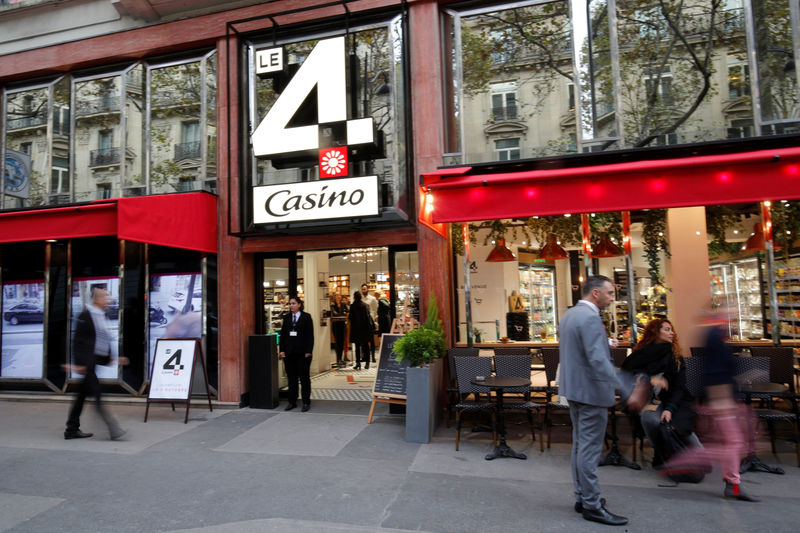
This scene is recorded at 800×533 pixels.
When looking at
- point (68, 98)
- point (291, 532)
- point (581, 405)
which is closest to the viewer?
point (291, 532)

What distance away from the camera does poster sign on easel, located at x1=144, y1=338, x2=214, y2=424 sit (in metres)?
7.55

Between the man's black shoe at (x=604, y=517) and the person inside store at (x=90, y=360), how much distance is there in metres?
5.77

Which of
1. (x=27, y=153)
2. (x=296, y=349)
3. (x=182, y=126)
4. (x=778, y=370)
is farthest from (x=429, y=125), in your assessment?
(x=27, y=153)

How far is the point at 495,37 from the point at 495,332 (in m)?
4.87

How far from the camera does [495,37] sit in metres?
7.95

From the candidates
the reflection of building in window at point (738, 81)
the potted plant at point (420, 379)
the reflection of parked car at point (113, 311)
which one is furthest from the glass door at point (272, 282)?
the reflection of building in window at point (738, 81)

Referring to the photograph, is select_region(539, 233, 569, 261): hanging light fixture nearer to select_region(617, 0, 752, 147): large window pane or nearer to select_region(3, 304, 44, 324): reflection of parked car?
select_region(617, 0, 752, 147): large window pane

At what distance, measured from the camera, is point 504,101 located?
790 centimetres

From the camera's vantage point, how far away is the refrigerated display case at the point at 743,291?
7879 millimetres

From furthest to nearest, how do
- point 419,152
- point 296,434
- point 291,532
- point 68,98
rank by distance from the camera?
point 68,98 < point 419,152 < point 296,434 < point 291,532

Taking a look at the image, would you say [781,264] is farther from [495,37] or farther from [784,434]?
[495,37]

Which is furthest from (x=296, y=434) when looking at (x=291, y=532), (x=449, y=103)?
(x=449, y=103)

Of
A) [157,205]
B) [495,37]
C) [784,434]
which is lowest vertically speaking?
[784,434]

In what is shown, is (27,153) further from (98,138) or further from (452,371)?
(452,371)
